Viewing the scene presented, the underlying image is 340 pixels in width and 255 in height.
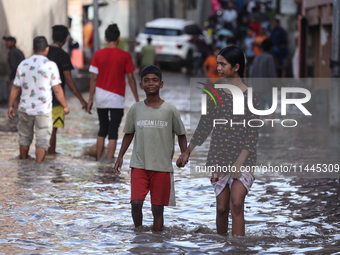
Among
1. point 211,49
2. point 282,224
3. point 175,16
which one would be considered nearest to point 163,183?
point 282,224

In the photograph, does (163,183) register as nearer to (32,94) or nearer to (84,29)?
(32,94)

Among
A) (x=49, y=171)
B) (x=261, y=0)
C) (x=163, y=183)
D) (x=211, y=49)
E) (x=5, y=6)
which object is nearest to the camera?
(x=163, y=183)

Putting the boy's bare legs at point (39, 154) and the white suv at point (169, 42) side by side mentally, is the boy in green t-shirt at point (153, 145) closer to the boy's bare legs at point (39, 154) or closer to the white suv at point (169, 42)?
the boy's bare legs at point (39, 154)

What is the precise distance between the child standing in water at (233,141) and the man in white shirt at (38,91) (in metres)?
4.11

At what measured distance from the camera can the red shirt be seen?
9.58 m

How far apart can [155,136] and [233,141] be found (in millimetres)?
710

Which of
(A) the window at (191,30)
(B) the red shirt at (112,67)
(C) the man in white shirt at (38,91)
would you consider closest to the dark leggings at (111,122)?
(B) the red shirt at (112,67)

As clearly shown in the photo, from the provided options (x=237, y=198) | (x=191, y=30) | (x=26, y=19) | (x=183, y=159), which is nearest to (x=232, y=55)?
(x=183, y=159)

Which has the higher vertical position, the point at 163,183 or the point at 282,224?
the point at 163,183

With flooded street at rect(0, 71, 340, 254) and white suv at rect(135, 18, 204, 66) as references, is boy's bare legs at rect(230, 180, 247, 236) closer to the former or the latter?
flooded street at rect(0, 71, 340, 254)

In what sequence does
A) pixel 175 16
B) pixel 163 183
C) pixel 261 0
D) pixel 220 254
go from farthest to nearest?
pixel 175 16, pixel 261 0, pixel 163 183, pixel 220 254

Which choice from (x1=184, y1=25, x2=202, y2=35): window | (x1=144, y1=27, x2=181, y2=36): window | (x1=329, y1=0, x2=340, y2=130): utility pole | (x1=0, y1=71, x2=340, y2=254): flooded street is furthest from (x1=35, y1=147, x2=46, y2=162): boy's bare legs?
(x1=184, y1=25, x2=202, y2=35): window

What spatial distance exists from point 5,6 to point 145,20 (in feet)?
71.7

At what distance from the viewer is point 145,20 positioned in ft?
132
